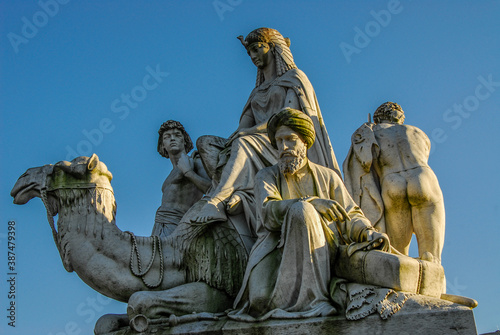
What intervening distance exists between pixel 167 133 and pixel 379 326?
504 cm

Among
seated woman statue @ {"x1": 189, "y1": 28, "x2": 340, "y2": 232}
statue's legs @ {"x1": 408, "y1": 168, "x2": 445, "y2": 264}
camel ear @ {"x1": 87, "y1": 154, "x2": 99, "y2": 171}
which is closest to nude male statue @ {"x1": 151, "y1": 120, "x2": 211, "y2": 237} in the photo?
seated woman statue @ {"x1": 189, "y1": 28, "x2": 340, "y2": 232}

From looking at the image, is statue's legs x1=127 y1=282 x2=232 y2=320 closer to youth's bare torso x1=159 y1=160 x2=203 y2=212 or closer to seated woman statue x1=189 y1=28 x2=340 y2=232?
seated woman statue x1=189 y1=28 x2=340 y2=232

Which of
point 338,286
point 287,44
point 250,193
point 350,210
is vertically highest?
point 287,44

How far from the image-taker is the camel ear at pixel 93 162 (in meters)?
7.36

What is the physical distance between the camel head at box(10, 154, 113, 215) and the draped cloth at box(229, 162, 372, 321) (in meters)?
1.97

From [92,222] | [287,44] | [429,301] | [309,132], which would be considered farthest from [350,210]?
[287,44]

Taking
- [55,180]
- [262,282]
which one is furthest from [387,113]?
[55,180]

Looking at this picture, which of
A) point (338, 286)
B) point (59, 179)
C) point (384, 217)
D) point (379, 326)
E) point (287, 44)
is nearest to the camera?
point (379, 326)

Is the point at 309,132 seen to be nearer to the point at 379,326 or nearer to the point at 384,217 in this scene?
the point at 384,217

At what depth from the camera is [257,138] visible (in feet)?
27.3

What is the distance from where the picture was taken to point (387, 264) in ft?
19.4

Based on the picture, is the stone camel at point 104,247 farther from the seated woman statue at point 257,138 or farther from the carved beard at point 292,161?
the carved beard at point 292,161

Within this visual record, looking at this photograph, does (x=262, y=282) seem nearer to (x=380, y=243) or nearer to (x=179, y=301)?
(x=179, y=301)

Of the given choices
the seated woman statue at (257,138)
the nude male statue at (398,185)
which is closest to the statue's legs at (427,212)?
the nude male statue at (398,185)
